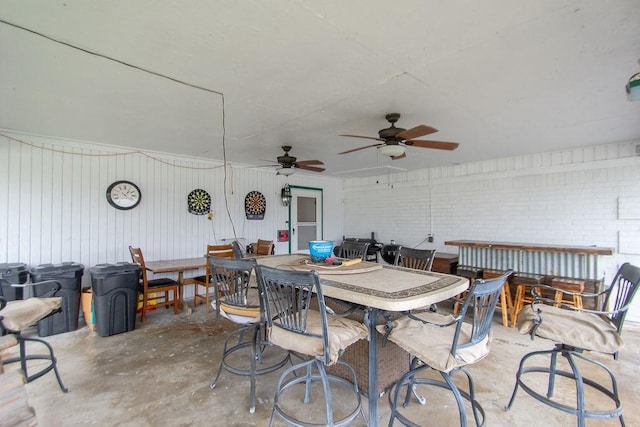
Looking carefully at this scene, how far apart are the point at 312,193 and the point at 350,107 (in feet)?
14.9

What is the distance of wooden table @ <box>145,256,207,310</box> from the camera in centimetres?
421

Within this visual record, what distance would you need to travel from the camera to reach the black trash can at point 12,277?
11.1 ft

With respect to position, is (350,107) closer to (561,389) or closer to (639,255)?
(561,389)

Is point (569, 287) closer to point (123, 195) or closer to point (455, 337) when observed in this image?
point (455, 337)

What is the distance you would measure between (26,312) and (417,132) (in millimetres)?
3532

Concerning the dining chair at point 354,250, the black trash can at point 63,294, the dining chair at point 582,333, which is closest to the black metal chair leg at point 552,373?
the dining chair at point 582,333

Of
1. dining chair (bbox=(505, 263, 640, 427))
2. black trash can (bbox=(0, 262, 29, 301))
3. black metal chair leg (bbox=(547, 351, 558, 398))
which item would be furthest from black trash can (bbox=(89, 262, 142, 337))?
black metal chair leg (bbox=(547, 351, 558, 398))

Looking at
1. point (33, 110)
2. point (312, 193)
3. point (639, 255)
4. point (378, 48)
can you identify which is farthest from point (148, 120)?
point (639, 255)

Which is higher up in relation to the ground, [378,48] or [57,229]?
[378,48]

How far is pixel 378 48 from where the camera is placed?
2004mm

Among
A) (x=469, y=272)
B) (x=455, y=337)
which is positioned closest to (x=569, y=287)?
(x=469, y=272)

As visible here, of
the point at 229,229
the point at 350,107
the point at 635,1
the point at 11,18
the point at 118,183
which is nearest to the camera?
the point at 635,1

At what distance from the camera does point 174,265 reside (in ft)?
14.5

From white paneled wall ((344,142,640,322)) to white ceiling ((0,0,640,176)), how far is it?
761 millimetres
